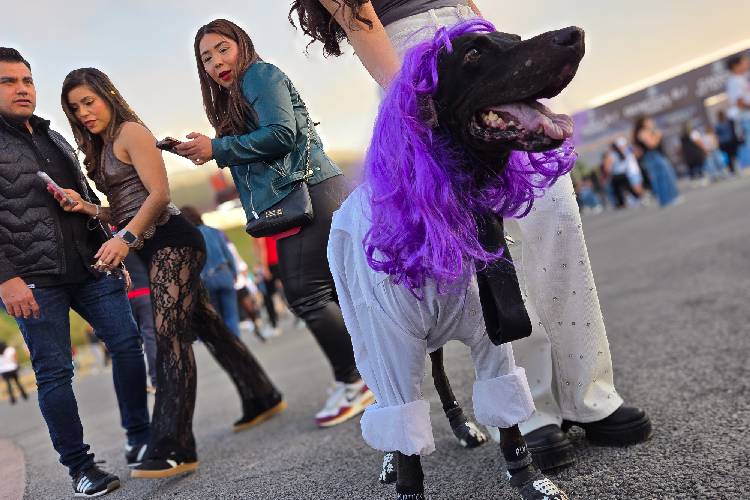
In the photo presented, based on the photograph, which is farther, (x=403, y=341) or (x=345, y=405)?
(x=345, y=405)

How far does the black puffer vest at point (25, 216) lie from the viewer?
2961 millimetres

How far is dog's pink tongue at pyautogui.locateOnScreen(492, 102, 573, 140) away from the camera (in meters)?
1.64

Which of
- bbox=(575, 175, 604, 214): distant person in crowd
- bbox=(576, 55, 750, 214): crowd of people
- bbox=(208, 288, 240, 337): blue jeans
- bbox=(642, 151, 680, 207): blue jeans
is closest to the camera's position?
bbox=(208, 288, 240, 337): blue jeans

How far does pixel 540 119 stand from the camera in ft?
5.39

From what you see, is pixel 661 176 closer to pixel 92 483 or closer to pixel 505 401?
pixel 92 483

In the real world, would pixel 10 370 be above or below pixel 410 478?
below

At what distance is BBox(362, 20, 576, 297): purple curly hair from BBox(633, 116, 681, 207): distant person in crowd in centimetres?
1328

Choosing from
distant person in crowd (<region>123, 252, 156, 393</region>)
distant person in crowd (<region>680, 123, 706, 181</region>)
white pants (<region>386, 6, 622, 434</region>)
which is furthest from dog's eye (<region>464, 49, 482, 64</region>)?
distant person in crowd (<region>680, 123, 706, 181</region>)

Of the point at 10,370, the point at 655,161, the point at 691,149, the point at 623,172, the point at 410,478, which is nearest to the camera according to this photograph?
the point at 410,478

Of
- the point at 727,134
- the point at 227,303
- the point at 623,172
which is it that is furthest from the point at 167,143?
the point at 727,134

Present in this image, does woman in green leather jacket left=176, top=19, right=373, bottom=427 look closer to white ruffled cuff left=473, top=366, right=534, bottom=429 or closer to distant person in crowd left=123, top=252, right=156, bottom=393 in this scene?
white ruffled cuff left=473, top=366, right=534, bottom=429

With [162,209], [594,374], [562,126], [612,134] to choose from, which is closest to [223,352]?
[162,209]

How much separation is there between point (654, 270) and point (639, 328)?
8.57 feet

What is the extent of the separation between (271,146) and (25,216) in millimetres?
1074
